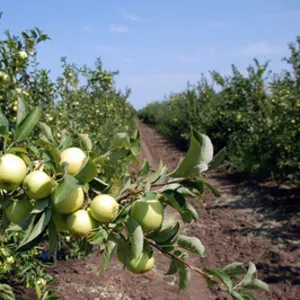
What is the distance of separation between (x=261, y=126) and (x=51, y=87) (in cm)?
540

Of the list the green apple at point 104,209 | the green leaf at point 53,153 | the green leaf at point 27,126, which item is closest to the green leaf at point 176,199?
the green apple at point 104,209

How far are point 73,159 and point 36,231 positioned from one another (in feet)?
0.49

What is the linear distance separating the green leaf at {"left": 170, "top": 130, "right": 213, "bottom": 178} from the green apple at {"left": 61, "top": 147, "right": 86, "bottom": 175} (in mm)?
183

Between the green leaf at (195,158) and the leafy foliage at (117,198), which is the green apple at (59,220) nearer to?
the leafy foliage at (117,198)

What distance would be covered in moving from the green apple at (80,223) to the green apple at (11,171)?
0.12 m

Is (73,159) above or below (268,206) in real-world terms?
above

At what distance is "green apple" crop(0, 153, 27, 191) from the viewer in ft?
2.14

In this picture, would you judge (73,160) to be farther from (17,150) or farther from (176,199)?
(176,199)

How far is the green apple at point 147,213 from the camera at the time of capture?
696mm

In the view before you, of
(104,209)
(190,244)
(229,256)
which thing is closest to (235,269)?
(190,244)

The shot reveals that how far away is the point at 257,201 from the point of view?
6.33 metres

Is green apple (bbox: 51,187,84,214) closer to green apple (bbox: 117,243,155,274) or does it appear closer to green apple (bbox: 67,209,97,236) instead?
green apple (bbox: 67,209,97,236)

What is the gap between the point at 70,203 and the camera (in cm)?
66

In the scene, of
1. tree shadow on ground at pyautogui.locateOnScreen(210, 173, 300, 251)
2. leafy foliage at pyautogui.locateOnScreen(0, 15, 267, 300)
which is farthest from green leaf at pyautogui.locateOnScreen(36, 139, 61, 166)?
tree shadow on ground at pyautogui.locateOnScreen(210, 173, 300, 251)
